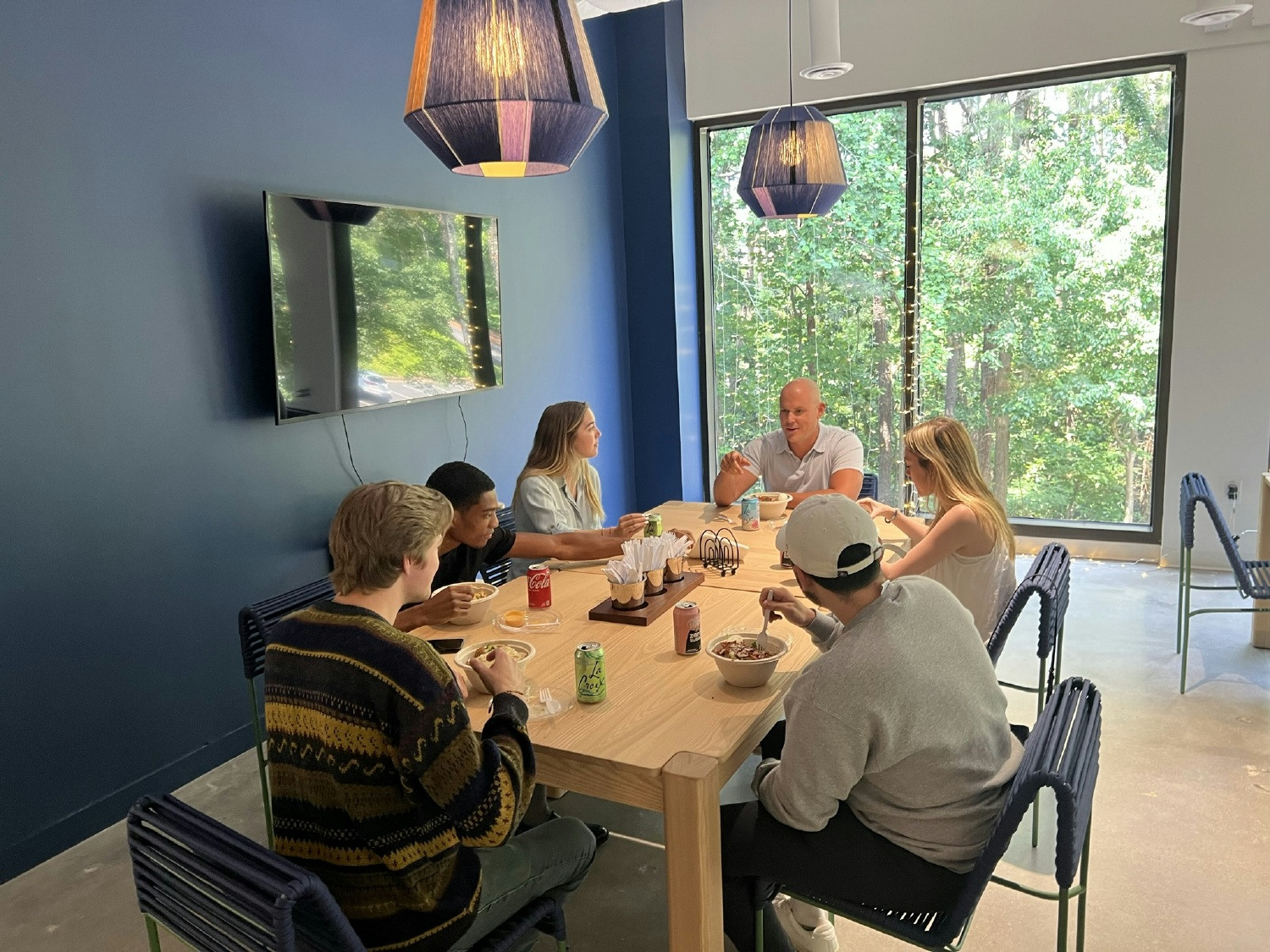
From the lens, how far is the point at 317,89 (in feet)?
11.8

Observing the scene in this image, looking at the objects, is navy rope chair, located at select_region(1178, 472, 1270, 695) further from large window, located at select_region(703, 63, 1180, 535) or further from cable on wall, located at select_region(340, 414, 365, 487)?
cable on wall, located at select_region(340, 414, 365, 487)

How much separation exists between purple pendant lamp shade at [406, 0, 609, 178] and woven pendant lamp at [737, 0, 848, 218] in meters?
1.39

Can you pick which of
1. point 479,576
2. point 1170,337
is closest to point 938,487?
point 479,576

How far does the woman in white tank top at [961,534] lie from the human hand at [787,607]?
0.55m

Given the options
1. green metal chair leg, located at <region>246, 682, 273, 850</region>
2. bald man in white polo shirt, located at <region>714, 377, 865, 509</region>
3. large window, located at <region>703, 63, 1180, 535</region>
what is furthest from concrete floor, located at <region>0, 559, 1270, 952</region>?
large window, located at <region>703, 63, 1180, 535</region>

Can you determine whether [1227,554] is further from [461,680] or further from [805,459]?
[461,680]

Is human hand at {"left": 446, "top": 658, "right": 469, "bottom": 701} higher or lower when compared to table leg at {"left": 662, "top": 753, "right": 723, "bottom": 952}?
higher

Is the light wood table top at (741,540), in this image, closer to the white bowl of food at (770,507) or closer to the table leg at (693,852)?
the white bowl of food at (770,507)

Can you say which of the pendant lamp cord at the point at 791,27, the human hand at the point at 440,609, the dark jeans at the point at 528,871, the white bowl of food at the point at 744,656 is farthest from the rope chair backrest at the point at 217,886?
the pendant lamp cord at the point at 791,27

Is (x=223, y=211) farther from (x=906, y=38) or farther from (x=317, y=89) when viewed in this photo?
(x=906, y=38)

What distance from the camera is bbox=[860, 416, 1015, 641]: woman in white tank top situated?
8.68ft

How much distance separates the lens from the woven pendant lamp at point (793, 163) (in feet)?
10.3

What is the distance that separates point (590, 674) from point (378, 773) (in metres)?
0.58

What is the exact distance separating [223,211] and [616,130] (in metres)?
2.82
